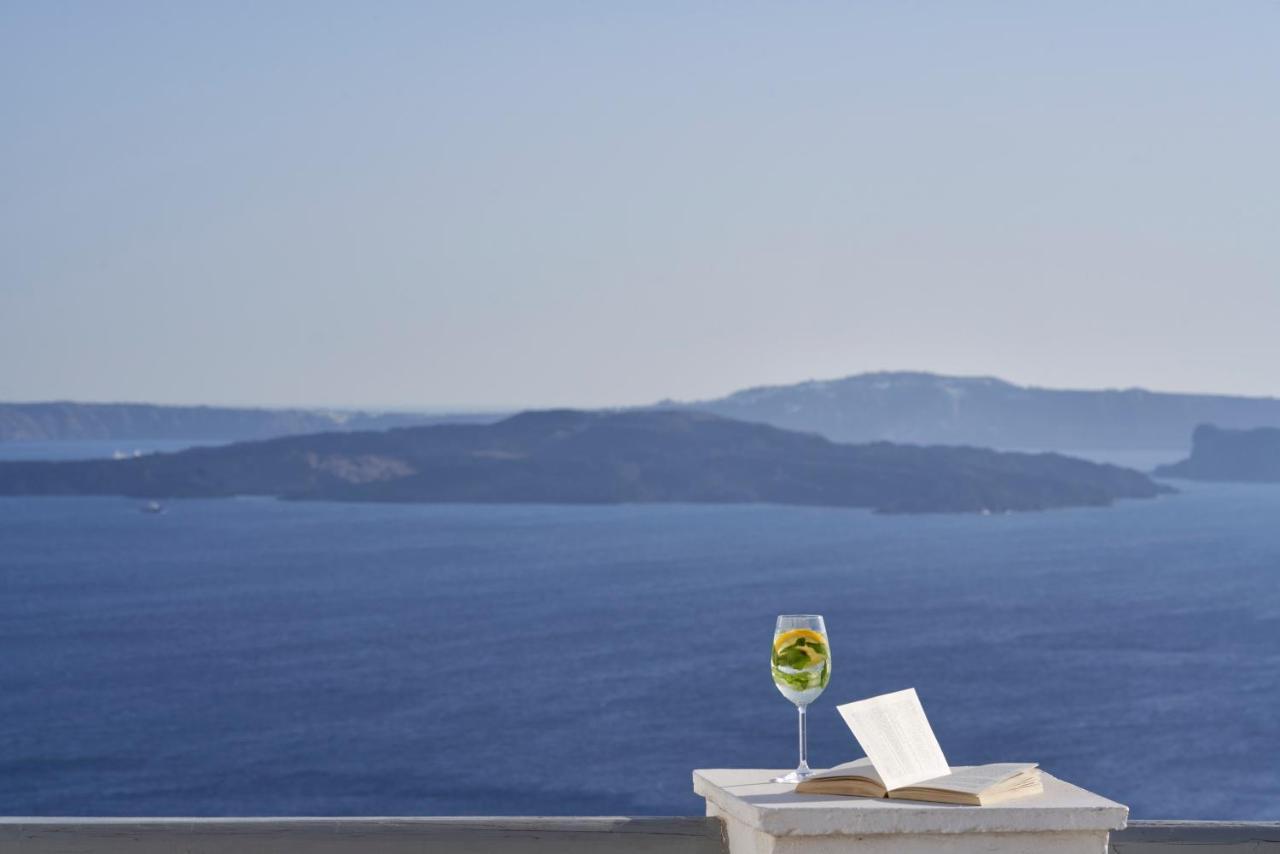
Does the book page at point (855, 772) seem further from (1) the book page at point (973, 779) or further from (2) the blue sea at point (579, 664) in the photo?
(2) the blue sea at point (579, 664)

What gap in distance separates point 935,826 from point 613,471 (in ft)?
482

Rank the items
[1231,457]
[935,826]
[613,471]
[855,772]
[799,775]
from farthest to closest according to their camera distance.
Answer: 1. [1231,457]
2. [613,471]
3. [799,775]
4. [855,772]
5. [935,826]

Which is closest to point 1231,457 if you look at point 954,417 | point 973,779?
point 954,417

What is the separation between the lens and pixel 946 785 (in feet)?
7.36

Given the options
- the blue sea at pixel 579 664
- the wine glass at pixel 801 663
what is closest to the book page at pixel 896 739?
the wine glass at pixel 801 663

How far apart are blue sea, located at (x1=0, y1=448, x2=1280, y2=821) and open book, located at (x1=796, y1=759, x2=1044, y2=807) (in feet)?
162

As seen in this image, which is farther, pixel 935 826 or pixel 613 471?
pixel 613 471

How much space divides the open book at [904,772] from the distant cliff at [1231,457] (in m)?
173

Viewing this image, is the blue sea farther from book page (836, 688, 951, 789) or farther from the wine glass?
book page (836, 688, 951, 789)

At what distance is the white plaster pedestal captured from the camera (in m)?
2.20

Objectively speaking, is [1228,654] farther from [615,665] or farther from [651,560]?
[651,560]

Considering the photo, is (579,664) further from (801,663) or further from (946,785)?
(946,785)

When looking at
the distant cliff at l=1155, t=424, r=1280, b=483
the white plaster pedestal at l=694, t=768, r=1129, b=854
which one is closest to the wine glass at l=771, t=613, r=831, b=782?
the white plaster pedestal at l=694, t=768, r=1129, b=854

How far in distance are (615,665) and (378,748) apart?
1378cm
